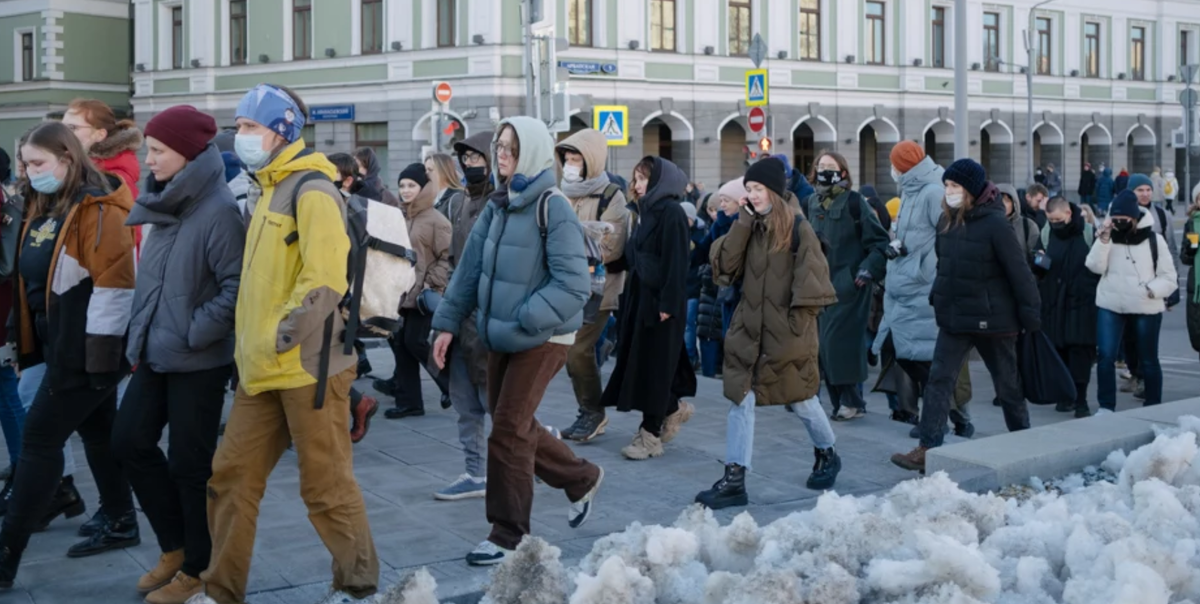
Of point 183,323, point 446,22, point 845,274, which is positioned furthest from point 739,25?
point 183,323

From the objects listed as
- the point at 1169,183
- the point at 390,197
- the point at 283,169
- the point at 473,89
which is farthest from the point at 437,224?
the point at 1169,183

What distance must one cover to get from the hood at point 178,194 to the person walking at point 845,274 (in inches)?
201

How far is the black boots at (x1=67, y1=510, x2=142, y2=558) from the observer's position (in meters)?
6.23

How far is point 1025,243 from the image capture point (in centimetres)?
1096

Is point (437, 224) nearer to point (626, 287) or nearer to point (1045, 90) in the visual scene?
point (626, 287)

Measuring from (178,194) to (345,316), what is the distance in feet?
2.45

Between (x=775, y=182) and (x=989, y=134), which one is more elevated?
(x=989, y=134)

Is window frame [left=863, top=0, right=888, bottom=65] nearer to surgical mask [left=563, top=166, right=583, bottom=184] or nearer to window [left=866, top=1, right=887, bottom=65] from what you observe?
window [left=866, top=1, right=887, bottom=65]

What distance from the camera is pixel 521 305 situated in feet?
19.6

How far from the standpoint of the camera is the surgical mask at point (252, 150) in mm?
5227

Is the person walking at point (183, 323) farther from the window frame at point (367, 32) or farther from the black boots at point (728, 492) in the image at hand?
the window frame at point (367, 32)

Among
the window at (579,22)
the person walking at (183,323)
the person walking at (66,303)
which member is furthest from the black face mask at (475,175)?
the window at (579,22)

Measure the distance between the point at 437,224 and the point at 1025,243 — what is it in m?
4.51

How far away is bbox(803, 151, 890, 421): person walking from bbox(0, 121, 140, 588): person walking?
5079 mm
